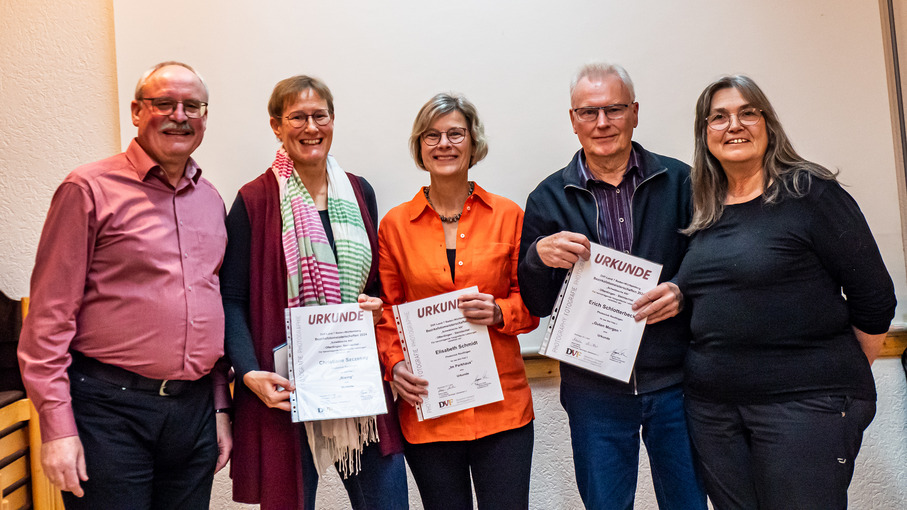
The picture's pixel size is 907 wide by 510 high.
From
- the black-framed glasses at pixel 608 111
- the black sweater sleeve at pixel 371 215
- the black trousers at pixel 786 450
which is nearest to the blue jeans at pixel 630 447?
the black trousers at pixel 786 450

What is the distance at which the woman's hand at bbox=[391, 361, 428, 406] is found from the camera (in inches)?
74.1

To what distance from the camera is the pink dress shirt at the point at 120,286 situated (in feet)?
5.04

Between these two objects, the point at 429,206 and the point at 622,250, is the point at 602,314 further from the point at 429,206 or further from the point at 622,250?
the point at 429,206

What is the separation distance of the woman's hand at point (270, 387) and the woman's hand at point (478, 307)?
571 mm

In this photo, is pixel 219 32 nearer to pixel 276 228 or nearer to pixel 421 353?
pixel 276 228

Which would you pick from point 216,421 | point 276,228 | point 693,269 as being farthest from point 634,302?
point 216,421

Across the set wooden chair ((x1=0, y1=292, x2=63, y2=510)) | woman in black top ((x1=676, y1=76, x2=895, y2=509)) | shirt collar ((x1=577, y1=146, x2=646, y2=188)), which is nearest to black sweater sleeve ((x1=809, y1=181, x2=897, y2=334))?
woman in black top ((x1=676, y1=76, x2=895, y2=509))

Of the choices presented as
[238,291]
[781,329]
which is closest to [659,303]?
[781,329]

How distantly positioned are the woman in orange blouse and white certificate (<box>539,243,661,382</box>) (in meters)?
0.16

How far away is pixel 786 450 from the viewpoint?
160cm

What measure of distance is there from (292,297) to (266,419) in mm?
378

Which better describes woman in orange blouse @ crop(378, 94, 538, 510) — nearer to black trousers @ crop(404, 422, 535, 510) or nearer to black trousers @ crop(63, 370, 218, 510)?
black trousers @ crop(404, 422, 535, 510)

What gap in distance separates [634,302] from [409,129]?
4.60 ft

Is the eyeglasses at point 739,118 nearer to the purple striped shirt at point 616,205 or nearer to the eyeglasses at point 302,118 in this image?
the purple striped shirt at point 616,205
